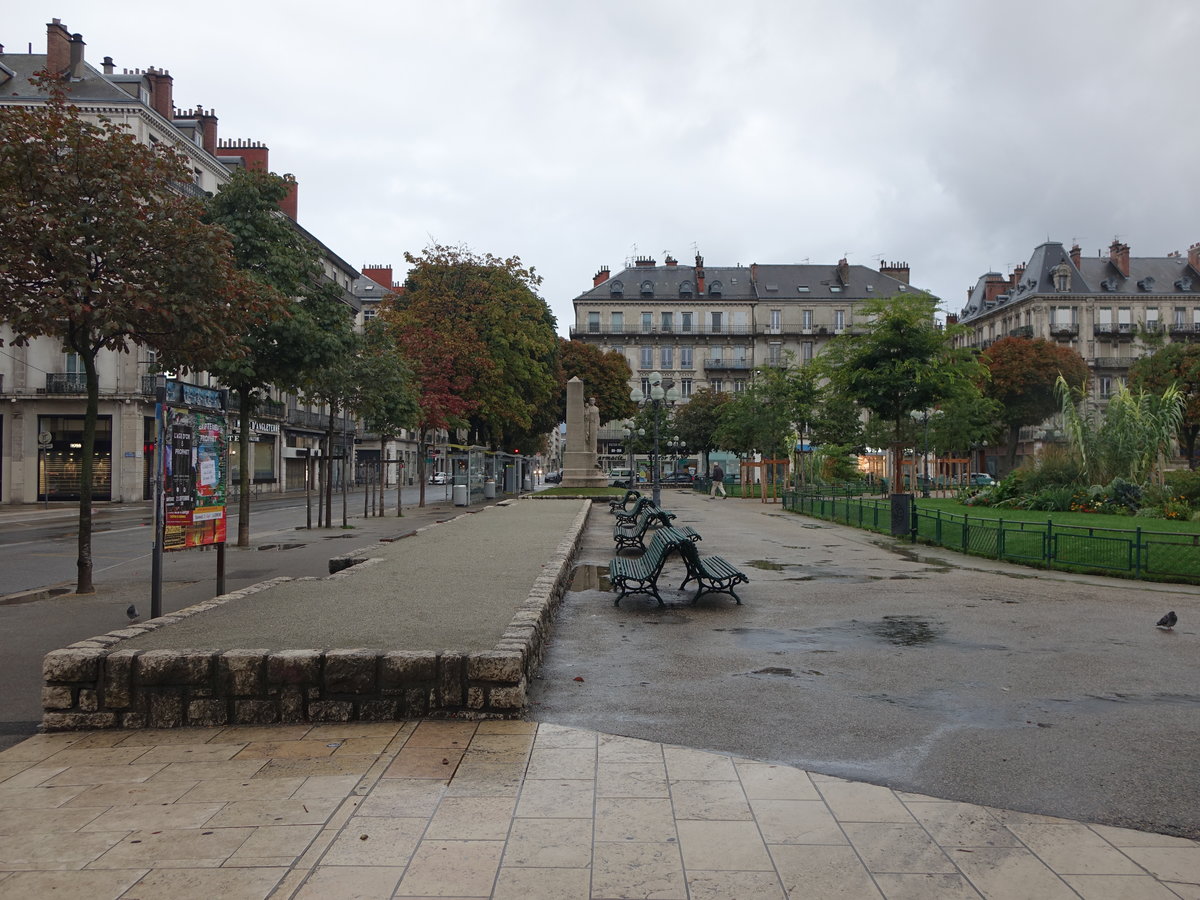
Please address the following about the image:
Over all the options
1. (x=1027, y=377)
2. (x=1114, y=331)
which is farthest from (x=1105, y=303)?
(x=1027, y=377)

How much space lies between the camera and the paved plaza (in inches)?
142

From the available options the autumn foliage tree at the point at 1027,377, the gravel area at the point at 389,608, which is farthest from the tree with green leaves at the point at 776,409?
the gravel area at the point at 389,608

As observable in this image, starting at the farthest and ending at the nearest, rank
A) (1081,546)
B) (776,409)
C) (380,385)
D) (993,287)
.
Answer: (993,287) → (776,409) → (380,385) → (1081,546)

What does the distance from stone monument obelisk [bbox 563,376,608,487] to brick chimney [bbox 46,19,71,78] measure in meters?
26.5

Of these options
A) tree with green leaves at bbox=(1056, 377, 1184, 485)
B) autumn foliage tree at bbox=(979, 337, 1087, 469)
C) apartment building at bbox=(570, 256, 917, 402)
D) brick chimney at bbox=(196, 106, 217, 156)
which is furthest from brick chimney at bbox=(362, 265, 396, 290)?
tree with green leaves at bbox=(1056, 377, 1184, 485)

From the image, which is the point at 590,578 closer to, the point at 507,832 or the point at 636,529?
the point at 636,529

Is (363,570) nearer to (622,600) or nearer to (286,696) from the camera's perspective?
(622,600)

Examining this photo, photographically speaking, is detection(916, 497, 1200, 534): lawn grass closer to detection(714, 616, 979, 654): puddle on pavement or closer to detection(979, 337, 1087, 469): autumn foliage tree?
detection(714, 616, 979, 654): puddle on pavement

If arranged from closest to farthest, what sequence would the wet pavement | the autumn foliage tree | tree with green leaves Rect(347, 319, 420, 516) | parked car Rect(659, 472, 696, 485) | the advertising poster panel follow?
1. the wet pavement
2. the advertising poster panel
3. tree with green leaves Rect(347, 319, 420, 516)
4. the autumn foliage tree
5. parked car Rect(659, 472, 696, 485)

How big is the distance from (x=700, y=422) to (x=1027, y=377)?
24.6 m

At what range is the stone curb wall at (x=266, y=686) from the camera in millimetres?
5617

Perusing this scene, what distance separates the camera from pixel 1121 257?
78438mm

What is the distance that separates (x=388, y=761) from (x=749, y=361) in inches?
3318

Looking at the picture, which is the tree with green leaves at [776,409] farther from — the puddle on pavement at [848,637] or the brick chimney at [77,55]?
the brick chimney at [77,55]
